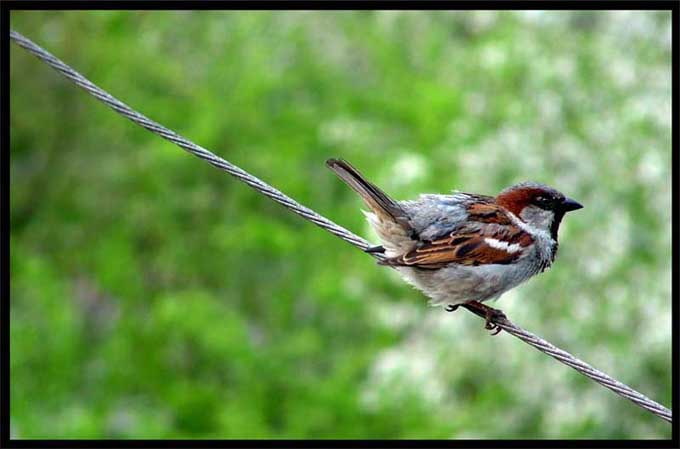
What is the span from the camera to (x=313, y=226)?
897cm

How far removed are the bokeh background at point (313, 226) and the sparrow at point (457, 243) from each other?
5.91ft

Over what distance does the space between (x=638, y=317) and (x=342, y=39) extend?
5615 mm

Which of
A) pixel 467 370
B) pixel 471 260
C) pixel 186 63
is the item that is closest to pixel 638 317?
pixel 467 370

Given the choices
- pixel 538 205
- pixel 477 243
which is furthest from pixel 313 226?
pixel 477 243

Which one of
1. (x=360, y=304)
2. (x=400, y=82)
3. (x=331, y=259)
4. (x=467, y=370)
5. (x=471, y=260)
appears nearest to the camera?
(x=471, y=260)

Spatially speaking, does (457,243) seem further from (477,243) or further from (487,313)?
(487,313)

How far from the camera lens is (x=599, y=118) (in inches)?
251

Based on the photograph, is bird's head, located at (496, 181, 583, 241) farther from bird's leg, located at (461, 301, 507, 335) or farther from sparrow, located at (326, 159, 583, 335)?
bird's leg, located at (461, 301, 507, 335)

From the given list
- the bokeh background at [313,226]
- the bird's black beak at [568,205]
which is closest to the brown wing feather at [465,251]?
the bird's black beak at [568,205]

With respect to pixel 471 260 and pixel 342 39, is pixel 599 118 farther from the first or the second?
pixel 342 39

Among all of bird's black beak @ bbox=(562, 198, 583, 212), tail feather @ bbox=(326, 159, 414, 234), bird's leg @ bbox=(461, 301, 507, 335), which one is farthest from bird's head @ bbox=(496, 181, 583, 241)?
tail feather @ bbox=(326, 159, 414, 234)

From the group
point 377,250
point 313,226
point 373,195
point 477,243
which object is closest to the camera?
point 377,250

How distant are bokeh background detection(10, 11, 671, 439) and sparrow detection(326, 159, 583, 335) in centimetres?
180

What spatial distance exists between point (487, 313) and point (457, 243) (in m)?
0.33
